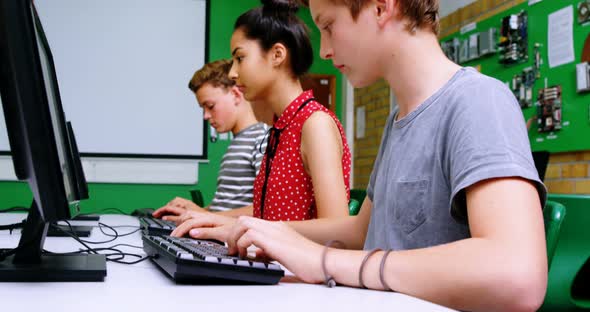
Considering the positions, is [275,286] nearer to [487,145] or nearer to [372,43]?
[487,145]

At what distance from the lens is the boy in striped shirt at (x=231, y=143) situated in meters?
2.08

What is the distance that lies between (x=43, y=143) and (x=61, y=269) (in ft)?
0.51

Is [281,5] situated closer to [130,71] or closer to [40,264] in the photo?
Answer: [40,264]

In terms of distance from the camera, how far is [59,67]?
4320 millimetres

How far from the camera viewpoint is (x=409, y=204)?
86 centimetres

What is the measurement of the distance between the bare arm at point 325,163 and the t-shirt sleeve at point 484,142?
0.50 m

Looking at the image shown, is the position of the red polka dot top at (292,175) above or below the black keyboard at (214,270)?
above

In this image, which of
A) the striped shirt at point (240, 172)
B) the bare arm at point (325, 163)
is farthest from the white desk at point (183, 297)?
the striped shirt at point (240, 172)

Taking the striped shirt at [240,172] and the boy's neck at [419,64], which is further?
the striped shirt at [240,172]

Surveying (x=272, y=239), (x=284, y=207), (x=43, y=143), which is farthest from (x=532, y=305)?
(x=284, y=207)

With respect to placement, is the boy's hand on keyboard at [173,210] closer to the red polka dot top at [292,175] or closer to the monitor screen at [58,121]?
the red polka dot top at [292,175]

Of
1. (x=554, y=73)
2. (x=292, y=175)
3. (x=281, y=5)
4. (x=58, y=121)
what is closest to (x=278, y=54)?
(x=281, y=5)

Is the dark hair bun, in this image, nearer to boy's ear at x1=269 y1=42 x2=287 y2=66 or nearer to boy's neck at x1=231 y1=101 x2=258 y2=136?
boy's ear at x1=269 y1=42 x2=287 y2=66

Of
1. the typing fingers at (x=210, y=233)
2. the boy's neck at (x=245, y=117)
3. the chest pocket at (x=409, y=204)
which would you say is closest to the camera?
the chest pocket at (x=409, y=204)
